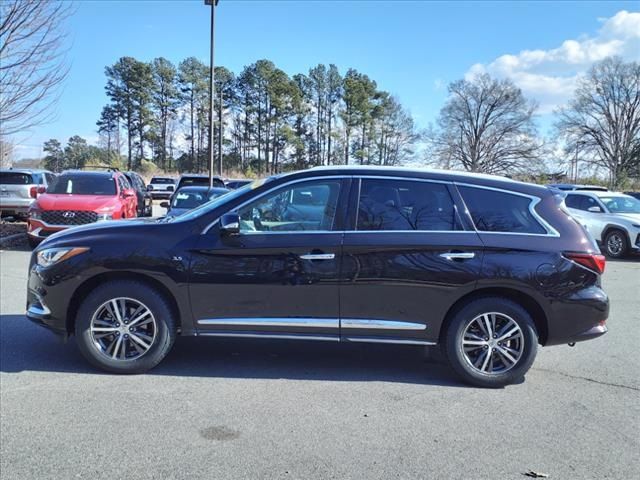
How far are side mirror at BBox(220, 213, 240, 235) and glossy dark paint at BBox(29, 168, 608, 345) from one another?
0.21 ft

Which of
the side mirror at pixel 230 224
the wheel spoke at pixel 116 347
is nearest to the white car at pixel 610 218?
the side mirror at pixel 230 224

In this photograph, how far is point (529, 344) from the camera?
4629 mm

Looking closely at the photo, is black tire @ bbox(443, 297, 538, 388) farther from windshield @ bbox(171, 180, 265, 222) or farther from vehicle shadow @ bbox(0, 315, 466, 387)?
windshield @ bbox(171, 180, 265, 222)

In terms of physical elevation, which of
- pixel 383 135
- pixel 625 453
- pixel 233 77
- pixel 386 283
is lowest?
pixel 625 453

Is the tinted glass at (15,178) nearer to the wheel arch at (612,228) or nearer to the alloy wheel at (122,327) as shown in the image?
the alloy wheel at (122,327)

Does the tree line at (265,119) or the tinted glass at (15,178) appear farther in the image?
the tree line at (265,119)

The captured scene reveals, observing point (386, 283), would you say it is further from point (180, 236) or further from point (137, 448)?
point (137, 448)

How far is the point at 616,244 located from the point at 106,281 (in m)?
13.6

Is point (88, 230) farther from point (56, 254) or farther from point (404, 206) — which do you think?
point (404, 206)

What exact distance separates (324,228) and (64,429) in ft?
8.14

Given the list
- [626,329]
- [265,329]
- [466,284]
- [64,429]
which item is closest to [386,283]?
[466,284]

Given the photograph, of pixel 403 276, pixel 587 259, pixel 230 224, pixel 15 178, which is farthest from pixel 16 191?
pixel 587 259

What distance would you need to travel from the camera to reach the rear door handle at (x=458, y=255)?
15.0 feet

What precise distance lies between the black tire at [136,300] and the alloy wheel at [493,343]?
103 inches
